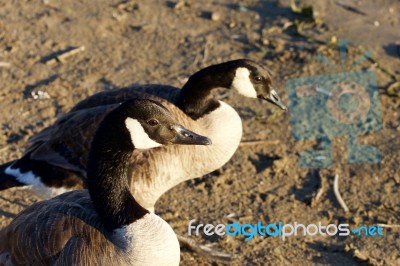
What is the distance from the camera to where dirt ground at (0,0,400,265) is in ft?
17.8

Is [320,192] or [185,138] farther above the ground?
[185,138]

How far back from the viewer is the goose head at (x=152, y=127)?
3.84 metres

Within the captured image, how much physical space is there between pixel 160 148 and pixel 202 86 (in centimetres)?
69

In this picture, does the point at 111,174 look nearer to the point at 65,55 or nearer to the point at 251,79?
the point at 251,79

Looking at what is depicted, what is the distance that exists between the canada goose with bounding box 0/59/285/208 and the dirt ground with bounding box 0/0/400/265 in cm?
61

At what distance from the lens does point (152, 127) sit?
392 centimetres

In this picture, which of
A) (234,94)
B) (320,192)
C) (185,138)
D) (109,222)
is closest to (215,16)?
(234,94)

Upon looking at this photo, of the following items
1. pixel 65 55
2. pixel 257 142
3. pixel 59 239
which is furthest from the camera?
pixel 65 55

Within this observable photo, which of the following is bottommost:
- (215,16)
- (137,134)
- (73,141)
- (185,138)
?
(215,16)

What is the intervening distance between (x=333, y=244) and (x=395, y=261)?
19.0 inches

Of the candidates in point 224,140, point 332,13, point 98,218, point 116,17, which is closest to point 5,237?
point 98,218

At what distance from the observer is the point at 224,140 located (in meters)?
5.17

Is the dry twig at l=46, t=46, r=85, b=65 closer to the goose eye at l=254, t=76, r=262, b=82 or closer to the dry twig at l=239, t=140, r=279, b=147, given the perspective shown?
the dry twig at l=239, t=140, r=279, b=147

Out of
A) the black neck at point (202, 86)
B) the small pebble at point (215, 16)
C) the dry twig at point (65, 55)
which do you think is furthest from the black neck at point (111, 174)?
the small pebble at point (215, 16)
